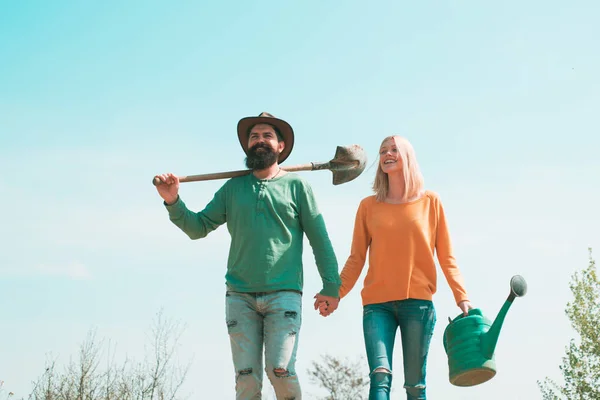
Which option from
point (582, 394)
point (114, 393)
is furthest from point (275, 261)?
point (582, 394)

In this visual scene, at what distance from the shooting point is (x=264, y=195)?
206 inches

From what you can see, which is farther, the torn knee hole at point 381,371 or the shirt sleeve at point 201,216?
the shirt sleeve at point 201,216

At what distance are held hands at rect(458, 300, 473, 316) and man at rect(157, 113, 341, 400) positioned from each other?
933 millimetres

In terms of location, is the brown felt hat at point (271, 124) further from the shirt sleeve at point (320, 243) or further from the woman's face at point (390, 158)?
the woman's face at point (390, 158)

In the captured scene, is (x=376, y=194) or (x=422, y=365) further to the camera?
(x=376, y=194)

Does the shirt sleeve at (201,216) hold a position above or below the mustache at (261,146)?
below

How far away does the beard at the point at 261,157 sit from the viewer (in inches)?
212

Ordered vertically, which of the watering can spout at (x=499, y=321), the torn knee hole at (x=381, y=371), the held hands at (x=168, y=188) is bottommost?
the torn knee hole at (x=381, y=371)

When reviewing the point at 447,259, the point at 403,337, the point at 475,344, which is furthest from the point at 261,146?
the point at 475,344

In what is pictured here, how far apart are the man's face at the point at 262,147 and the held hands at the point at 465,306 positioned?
1822mm

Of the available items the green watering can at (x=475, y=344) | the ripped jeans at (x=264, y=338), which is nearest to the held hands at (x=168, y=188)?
the ripped jeans at (x=264, y=338)

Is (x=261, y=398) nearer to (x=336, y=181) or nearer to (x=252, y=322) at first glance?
(x=252, y=322)

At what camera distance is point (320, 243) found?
5180mm

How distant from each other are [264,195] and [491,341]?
6.40ft
